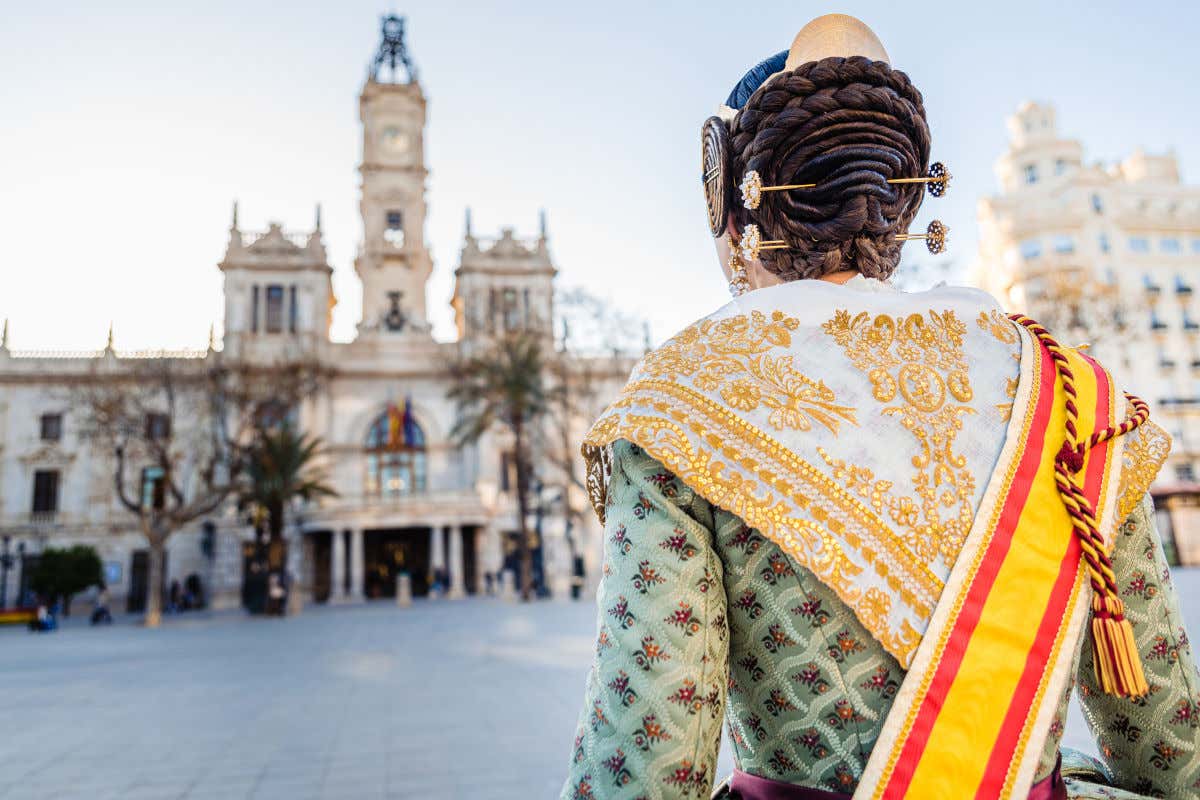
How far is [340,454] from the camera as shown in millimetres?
36344

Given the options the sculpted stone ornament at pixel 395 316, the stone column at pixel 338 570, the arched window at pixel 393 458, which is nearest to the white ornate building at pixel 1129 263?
the arched window at pixel 393 458

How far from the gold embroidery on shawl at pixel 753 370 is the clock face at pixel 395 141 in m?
44.4

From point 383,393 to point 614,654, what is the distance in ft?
124

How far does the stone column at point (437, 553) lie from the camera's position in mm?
33281

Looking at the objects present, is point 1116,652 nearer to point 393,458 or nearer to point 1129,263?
point 393,458

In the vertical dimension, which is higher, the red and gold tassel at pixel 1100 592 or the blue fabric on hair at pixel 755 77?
the blue fabric on hair at pixel 755 77

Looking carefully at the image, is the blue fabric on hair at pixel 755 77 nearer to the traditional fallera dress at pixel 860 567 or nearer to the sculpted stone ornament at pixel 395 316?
the traditional fallera dress at pixel 860 567

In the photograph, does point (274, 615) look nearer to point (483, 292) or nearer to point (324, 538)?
point (324, 538)

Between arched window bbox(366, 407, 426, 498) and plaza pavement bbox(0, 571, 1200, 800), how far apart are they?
20.9 m

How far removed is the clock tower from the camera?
134 feet

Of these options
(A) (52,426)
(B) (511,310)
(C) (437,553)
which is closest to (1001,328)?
(C) (437,553)

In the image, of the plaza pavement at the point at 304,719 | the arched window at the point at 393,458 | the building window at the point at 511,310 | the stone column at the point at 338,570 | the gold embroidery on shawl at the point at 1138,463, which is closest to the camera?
the gold embroidery on shawl at the point at 1138,463

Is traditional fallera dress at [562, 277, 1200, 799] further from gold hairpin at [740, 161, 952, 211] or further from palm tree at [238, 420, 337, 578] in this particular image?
palm tree at [238, 420, 337, 578]

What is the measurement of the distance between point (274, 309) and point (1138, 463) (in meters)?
39.8
